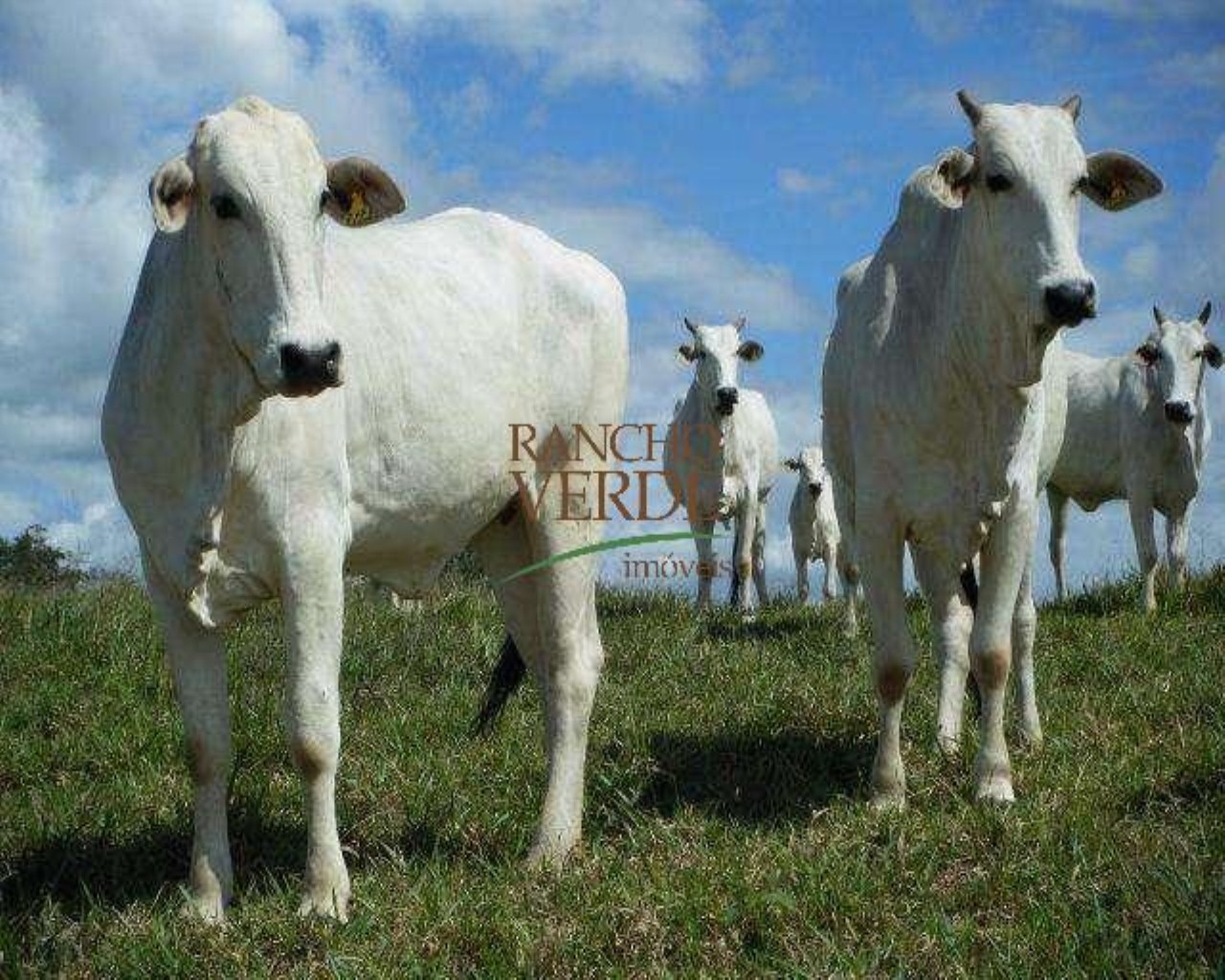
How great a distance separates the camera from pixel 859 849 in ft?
16.0

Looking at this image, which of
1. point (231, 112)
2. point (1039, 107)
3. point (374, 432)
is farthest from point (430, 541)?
point (1039, 107)

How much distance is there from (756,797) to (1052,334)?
210cm

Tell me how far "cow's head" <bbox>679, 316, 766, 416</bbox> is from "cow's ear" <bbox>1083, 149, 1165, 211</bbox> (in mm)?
8182

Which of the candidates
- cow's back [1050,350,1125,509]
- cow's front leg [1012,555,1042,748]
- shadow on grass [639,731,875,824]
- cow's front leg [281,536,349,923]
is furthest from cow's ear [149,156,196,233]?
cow's back [1050,350,1125,509]

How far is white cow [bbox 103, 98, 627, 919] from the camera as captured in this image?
444 cm

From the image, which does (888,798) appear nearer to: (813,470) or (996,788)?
(996,788)

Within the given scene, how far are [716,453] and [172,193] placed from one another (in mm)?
10726

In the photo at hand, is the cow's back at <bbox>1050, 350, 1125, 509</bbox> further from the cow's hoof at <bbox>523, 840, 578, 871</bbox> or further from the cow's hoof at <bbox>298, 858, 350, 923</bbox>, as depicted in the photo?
the cow's hoof at <bbox>298, 858, 350, 923</bbox>

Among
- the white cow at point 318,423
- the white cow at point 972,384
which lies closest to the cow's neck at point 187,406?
the white cow at point 318,423

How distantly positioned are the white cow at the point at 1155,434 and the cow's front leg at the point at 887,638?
20.6 feet

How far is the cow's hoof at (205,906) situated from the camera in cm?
474

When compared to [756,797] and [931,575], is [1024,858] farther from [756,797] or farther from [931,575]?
[931,575]

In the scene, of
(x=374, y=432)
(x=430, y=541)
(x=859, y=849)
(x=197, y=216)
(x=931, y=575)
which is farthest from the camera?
(x=931, y=575)

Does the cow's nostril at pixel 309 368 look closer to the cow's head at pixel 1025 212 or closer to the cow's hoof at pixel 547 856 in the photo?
the cow's hoof at pixel 547 856
